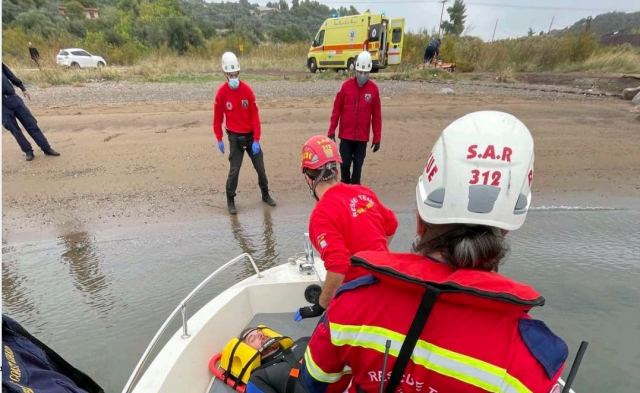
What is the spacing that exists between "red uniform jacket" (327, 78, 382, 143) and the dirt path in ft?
4.01

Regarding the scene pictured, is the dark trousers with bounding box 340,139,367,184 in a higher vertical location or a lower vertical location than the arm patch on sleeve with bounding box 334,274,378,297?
lower

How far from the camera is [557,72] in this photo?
722 inches

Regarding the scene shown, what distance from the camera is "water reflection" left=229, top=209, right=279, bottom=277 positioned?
4.30m

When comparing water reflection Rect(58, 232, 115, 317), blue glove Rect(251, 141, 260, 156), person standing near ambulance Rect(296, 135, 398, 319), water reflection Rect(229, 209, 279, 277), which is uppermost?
person standing near ambulance Rect(296, 135, 398, 319)

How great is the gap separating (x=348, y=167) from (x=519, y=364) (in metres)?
4.75

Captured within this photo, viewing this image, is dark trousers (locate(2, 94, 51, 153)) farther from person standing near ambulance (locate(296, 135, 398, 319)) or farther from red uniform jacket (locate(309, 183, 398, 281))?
red uniform jacket (locate(309, 183, 398, 281))

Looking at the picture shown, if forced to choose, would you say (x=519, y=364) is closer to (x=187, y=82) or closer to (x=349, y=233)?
(x=349, y=233)

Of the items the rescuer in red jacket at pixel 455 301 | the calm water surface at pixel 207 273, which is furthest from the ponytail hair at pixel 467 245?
the calm water surface at pixel 207 273

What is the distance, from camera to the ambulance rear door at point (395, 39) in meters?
17.7

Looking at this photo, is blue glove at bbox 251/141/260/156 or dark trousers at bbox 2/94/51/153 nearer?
blue glove at bbox 251/141/260/156

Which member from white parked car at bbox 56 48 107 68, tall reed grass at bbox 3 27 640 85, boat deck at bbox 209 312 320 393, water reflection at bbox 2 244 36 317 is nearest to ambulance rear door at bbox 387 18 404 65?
tall reed grass at bbox 3 27 640 85

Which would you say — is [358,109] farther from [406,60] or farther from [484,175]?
[406,60]

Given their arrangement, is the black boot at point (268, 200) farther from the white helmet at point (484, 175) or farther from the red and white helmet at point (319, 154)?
the white helmet at point (484, 175)

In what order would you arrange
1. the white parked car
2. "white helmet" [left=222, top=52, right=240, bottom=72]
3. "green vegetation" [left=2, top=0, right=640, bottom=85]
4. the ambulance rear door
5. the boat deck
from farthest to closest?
the white parked car
the ambulance rear door
"green vegetation" [left=2, top=0, right=640, bottom=85]
"white helmet" [left=222, top=52, right=240, bottom=72]
the boat deck
